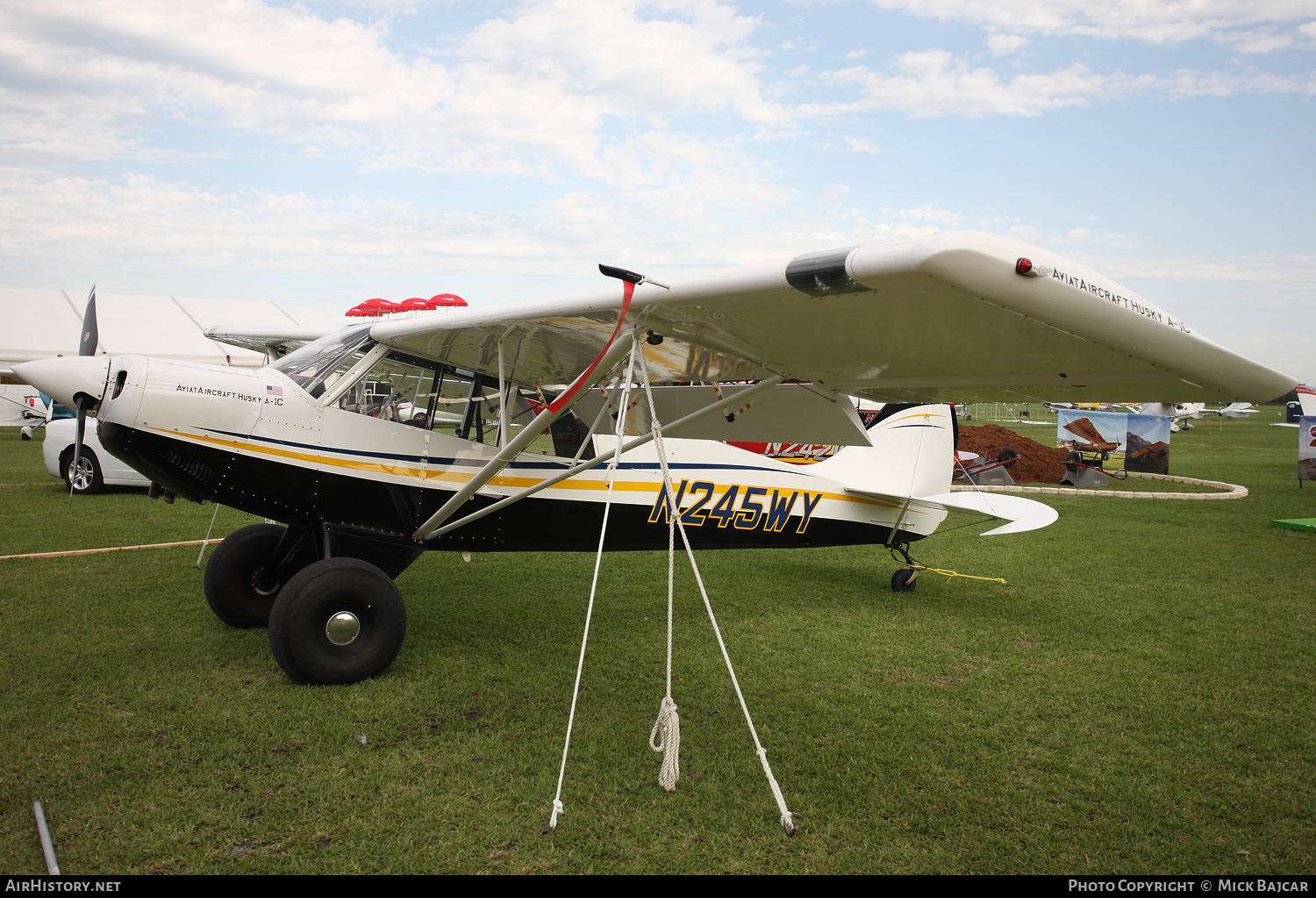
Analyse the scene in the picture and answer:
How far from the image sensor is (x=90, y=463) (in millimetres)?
11812

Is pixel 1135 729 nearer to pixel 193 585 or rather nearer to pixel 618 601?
pixel 618 601

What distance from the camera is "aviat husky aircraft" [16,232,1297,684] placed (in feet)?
8.82

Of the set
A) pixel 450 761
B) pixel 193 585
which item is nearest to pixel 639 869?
pixel 450 761

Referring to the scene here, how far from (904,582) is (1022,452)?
13501 millimetres

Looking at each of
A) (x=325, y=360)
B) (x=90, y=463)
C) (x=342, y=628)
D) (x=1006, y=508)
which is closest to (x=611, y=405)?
(x=325, y=360)

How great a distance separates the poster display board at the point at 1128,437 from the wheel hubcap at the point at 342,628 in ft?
57.6

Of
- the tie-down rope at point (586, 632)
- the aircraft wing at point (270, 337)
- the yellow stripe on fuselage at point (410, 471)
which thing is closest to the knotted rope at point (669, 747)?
the tie-down rope at point (586, 632)

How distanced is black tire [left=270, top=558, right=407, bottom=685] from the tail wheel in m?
4.64

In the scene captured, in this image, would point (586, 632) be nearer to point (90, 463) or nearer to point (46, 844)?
point (46, 844)

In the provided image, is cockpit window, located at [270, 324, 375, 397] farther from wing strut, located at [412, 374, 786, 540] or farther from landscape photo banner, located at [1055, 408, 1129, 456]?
landscape photo banner, located at [1055, 408, 1129, 456]

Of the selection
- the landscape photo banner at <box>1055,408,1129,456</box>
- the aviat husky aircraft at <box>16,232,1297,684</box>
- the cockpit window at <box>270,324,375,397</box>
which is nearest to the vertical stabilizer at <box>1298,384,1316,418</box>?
the landscape photo banner at <box>1055,408,1129,456</box>

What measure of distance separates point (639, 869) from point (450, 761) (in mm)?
1227

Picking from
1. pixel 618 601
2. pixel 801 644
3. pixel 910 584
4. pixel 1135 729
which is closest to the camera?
pixel 1135 729
